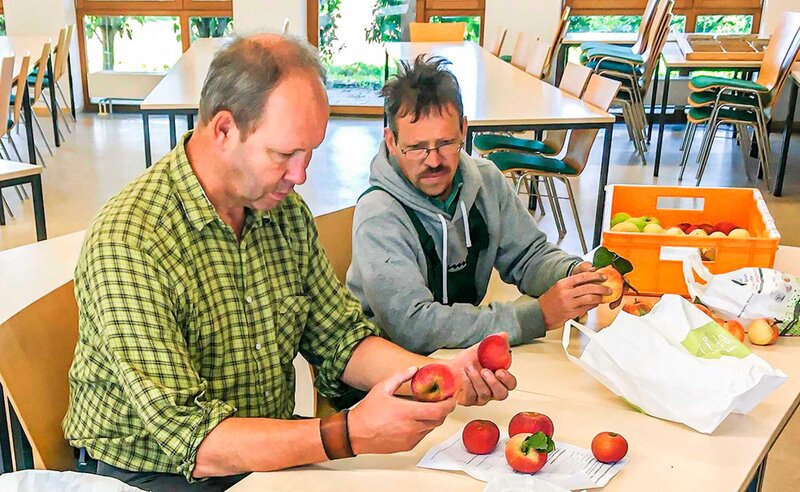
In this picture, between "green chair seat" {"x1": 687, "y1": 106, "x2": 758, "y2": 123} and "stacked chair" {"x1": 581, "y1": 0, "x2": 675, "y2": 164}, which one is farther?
"stacked chair" {"x1": 581, "y1": 0, "x2": 675, "y2": 164}

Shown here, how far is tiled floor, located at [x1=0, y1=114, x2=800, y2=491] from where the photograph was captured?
4859mm

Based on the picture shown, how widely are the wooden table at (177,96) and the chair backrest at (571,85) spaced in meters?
1.83

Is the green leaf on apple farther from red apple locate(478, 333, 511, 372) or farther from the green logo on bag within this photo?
the green logo on bag

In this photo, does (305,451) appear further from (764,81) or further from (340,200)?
(764,81)

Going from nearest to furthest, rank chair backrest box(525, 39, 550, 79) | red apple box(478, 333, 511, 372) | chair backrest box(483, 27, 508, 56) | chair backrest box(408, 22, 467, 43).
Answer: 1. red apple box(478, 333, 511, 372)
2. chair backrest box(525, 39, 550, 79)
3. chair backrest box(483, 27, 508, 56)
4. chair backrest box(408, 22, 467, 43)

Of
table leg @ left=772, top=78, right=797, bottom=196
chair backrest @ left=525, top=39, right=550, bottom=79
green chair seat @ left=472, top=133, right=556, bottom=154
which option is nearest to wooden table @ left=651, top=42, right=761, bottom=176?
table leg @ left=772, top=78, right=797, bottom=196

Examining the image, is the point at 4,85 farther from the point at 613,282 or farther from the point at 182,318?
the point at 613,282

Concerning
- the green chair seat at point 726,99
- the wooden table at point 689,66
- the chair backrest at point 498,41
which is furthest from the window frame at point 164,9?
the green chair seat at point 726,99

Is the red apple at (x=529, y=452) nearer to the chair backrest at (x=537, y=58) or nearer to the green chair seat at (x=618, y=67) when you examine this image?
the chair backrest at (x=537, y=58)

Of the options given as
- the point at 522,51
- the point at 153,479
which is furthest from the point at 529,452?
the point at 522,51

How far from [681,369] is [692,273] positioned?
1.67 ft

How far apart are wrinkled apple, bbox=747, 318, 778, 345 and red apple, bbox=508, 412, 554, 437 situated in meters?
0.61

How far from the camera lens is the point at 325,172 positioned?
5910 mm

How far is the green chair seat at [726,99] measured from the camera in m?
5.52
